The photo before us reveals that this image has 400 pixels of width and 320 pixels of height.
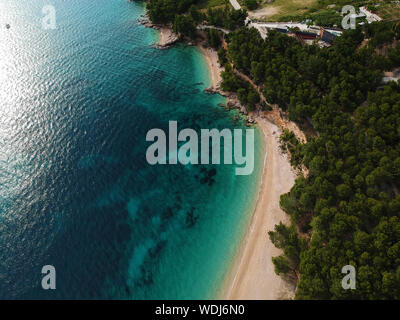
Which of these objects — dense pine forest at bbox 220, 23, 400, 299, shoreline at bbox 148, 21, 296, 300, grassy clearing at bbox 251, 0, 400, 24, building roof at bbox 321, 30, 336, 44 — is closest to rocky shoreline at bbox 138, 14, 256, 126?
dense pine forest at bbox 220, 23, 400, 299
